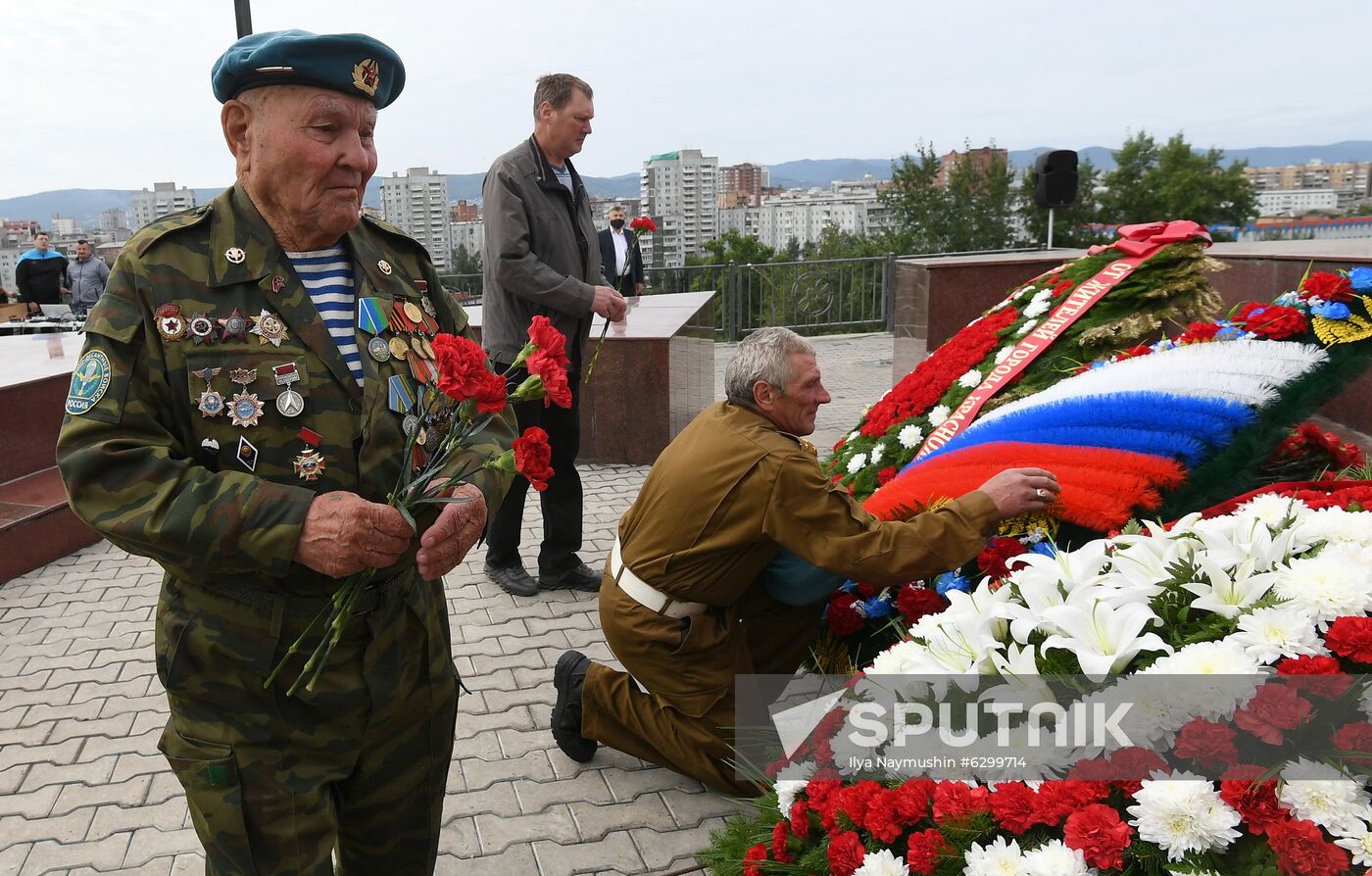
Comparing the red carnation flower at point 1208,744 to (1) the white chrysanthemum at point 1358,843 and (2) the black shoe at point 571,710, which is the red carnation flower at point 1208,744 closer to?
(1) the white chrysanthemum at point 1358,843

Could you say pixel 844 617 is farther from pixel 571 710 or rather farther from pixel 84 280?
pixel 84 280

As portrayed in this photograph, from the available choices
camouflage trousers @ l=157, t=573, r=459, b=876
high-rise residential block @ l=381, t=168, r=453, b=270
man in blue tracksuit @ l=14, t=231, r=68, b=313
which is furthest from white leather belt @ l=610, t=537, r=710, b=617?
high-rise residential block @ l=381, t=168, r=453, b=270

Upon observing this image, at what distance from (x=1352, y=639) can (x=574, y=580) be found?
3802 millimetres

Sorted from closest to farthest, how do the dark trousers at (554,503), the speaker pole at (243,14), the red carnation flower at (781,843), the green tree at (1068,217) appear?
the red carnation flower at (781,843) < the dark trousers at (554,503) < the speaker pole at (243,14) < the green tree at (1068,217)

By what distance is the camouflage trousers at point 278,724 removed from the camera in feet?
5.52

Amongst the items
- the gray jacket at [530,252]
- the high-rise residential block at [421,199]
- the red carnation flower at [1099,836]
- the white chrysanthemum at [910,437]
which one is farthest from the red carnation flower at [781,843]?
the high-rise residential block at [421,199]

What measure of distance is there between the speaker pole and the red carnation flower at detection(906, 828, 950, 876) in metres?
6.67

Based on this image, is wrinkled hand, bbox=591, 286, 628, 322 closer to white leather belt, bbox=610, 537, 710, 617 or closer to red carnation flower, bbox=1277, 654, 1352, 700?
white leather belt, bbox=610, 537, 710, 617

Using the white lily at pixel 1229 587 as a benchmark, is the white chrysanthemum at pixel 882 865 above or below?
below

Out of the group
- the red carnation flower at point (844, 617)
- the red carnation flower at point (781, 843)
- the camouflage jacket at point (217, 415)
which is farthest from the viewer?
the red carnation flower at point (844, 617)

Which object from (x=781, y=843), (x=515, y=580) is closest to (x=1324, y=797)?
(x=781, y=843)

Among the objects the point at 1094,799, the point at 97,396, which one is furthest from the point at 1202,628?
the point at 97,396

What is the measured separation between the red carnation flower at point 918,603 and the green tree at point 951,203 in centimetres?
3161

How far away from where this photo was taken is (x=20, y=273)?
508 inches
